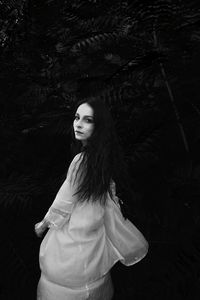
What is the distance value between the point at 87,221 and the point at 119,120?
877mm

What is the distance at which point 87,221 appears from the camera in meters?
1.66

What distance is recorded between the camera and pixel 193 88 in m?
2.32

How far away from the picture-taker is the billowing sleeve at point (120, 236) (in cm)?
174

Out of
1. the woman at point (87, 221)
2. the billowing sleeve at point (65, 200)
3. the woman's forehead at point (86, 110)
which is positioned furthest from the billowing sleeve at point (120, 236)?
the woman's forehead at point (86, 110)

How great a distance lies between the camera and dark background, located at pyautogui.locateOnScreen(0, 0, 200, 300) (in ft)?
6.58

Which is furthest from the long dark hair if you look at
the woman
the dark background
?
the dark background

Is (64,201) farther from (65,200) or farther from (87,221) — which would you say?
(87,221)

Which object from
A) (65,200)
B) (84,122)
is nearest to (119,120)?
(84,122)

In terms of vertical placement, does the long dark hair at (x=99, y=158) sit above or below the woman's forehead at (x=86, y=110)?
below

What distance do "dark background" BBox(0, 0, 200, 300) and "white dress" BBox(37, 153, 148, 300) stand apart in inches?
9.5

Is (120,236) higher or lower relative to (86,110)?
lower

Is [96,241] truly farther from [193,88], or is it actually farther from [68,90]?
[68,90]

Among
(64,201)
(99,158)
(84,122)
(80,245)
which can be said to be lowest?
(80,245)

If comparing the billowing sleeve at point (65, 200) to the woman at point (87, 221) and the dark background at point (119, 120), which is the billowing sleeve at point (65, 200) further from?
the dark background at point (119, 120)
